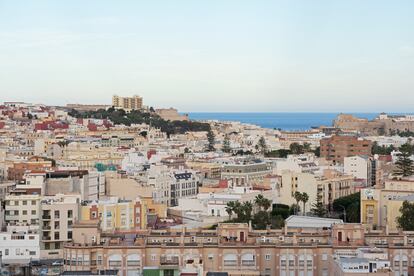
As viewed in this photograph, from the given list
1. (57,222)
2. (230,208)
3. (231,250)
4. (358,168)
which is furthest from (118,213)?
(358,168)

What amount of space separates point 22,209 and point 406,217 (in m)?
11.6

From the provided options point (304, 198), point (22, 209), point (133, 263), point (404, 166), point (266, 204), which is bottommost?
point (304, 198)

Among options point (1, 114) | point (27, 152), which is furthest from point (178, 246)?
point (1, 114)

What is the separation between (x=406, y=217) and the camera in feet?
100

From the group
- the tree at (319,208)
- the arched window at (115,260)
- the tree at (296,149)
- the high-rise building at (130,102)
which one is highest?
the high-rise building at (130,102)

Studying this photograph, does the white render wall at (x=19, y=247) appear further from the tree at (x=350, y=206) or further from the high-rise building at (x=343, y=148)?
the high-rise building at (x=343, y=148)

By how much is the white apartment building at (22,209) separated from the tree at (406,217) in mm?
10874

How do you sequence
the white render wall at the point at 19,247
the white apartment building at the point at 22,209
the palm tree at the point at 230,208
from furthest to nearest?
the palm tree at the point at 230,208
the white apartment building at the point at 22,209
the white render wall at the point at 19,247

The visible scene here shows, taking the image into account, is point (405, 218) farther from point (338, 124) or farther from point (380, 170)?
point (338, 124)

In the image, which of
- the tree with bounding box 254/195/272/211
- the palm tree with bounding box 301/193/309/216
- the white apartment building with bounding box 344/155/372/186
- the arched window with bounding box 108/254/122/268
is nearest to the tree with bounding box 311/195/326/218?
the palm tree with bounding box 301/193/309/216

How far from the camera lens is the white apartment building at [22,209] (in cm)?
3034

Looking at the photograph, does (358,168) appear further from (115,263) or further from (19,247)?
(115,263)

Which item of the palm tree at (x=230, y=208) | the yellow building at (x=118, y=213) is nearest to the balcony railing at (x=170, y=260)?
the yellow building at (x=118, y=213)

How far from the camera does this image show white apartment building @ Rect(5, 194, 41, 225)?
30344 millimetres
